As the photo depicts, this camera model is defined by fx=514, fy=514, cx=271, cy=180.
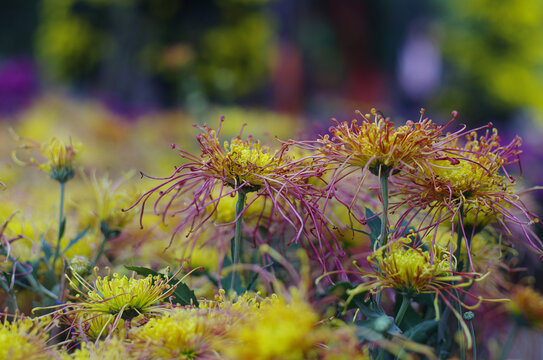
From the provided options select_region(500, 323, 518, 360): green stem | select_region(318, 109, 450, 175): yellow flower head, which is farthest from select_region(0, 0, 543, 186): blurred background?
select_region(500, 323, 518, 360): green stem

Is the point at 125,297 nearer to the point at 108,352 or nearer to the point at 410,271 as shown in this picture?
the point at 108,352

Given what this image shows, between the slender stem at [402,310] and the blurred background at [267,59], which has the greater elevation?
the blurred background at [267,59]

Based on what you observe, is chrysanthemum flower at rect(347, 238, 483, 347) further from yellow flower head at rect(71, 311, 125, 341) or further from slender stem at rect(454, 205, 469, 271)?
yellow flower head at rect(71, 311, 125, 341)

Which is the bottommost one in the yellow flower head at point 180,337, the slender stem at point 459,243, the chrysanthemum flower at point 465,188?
the yellow flower head at point 180,337

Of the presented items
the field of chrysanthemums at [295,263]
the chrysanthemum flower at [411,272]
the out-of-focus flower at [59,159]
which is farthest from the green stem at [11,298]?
the chrysanthemum flower at [411,272]

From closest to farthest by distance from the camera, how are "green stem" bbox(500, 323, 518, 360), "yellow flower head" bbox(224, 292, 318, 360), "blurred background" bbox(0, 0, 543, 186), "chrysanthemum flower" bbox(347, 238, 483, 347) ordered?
1. "yellow flower head" bbox(224, 292, 318, 360)
2. "chrysanthemum flower" bbox(347, 238, 483, 347)
3. "green stem" bbox(500, 323, 518, 360)
4. "blurred background" bbox(0, 0, 543, 186)

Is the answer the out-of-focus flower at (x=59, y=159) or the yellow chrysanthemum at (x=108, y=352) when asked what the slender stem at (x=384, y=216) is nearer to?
the yellow chrysanthemum at (x=108, y=352)

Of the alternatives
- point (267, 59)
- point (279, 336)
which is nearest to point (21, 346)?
point (279, 336)

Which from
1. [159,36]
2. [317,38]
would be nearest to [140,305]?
[159,36]
